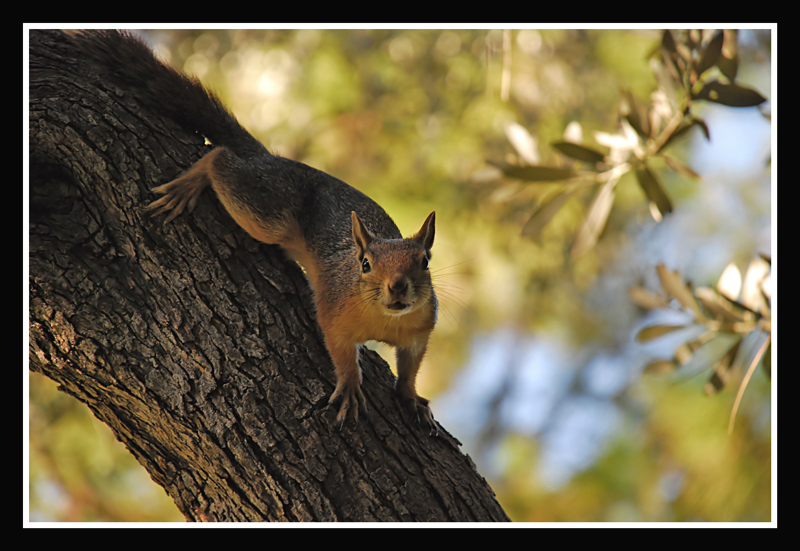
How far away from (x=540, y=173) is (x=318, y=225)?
878 mm

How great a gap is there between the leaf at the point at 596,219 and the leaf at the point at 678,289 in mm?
231

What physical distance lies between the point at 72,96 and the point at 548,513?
384 cm

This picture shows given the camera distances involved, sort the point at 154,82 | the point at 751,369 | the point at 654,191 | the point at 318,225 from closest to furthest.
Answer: the point at 751,369, the point at 654,191, the point at 154,82, the point at 318,225

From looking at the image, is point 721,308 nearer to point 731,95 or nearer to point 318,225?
point 731,95

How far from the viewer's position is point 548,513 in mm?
4340

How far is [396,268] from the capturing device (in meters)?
2.02

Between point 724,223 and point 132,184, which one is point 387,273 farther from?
point 724,223

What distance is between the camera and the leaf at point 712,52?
1752mm

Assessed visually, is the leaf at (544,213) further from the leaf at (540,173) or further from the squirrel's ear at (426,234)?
the squirrel's ear at (426,234)

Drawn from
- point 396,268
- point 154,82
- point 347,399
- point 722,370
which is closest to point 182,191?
point 154,82

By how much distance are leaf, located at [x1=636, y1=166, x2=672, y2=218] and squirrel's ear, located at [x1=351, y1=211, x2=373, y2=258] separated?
0.92m

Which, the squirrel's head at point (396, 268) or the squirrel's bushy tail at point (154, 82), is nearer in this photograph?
the squirrel's head at point (396, 268)

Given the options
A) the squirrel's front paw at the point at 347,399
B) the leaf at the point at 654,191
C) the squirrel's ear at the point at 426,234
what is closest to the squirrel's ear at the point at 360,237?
the squirrel's ear at the point at 426,234

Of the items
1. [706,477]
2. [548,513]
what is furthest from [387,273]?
[548,513]
